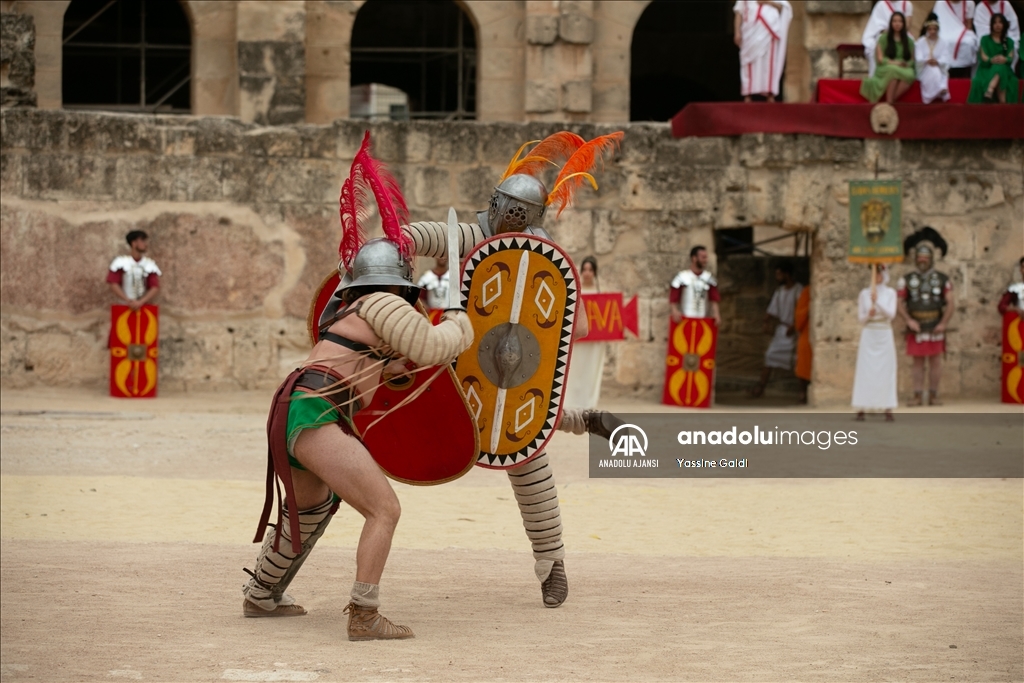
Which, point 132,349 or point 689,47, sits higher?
point 689,47

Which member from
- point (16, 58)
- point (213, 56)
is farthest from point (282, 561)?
point (213, 56)

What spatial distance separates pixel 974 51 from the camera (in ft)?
47.2

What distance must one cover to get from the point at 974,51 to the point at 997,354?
312 cm

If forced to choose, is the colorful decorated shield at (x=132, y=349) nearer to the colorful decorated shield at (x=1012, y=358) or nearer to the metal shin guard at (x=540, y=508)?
the metal shin guard at (x=540, y=508)

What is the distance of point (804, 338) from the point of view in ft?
46.3

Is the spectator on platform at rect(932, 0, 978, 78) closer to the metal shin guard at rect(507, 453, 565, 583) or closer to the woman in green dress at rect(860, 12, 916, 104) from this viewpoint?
the woman in green dress at rect(860, 12, 916, 104)

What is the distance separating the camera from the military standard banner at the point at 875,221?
1261cm

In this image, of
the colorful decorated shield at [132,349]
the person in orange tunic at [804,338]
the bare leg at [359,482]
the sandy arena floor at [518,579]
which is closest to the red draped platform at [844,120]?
the person in orange tunic at [804,338]

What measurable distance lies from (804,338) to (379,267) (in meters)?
9.69

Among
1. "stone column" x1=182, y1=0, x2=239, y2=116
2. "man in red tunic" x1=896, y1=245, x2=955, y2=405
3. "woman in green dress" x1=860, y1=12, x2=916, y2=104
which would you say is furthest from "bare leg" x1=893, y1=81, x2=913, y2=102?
"stone column" x1=182, y1=0, x2=239, y2=116

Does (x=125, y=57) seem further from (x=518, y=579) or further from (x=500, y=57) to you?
(x=518, y=579)

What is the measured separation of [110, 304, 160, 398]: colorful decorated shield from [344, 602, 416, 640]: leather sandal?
801 centimetres

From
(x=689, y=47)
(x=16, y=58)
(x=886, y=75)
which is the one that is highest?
(x=689, y=47)

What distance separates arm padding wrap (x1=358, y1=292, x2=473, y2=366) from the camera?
486 centimetres
